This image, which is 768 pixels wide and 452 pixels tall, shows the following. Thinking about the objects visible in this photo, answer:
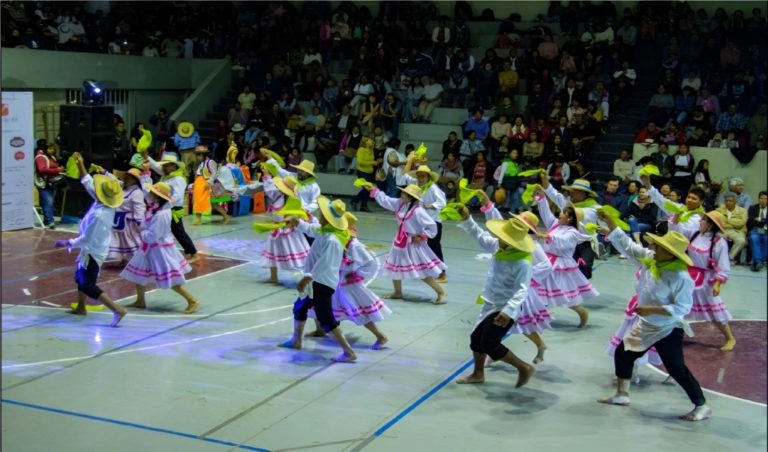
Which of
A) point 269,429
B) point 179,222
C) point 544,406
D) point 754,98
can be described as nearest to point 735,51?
point 754,98

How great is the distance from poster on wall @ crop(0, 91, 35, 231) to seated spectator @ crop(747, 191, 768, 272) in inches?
426

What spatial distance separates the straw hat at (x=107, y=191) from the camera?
963 centimetres

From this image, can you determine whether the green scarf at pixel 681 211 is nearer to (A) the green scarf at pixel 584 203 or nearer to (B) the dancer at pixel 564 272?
(A) the green scarf at pixel 584 203

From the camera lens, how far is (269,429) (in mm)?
7035

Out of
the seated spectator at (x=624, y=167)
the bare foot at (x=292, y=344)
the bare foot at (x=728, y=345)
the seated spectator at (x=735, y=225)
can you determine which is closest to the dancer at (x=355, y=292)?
the bare foot at (x=292, y=344)

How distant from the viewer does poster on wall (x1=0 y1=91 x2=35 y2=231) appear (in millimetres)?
14836

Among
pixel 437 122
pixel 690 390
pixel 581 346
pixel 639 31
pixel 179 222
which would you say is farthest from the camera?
pixel 639 31

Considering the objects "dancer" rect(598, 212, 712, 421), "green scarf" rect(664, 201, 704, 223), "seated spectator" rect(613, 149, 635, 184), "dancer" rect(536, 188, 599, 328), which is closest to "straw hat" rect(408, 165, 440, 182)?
"dancer" rect(536, 188, 599, 328)

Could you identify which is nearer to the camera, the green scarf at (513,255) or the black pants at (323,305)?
the green scarf at (513,255)

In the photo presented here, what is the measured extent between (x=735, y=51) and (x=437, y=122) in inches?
251

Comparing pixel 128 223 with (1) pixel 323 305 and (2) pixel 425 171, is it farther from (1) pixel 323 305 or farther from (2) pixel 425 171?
(1) pixel 323 305

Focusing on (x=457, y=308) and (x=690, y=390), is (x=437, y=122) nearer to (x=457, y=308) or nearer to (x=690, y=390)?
(x=457, y=308)

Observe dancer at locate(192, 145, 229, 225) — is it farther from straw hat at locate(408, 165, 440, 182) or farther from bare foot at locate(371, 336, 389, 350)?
bare foot at locate(371, 336, 389, 350)

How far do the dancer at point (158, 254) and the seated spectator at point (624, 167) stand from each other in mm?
7837
